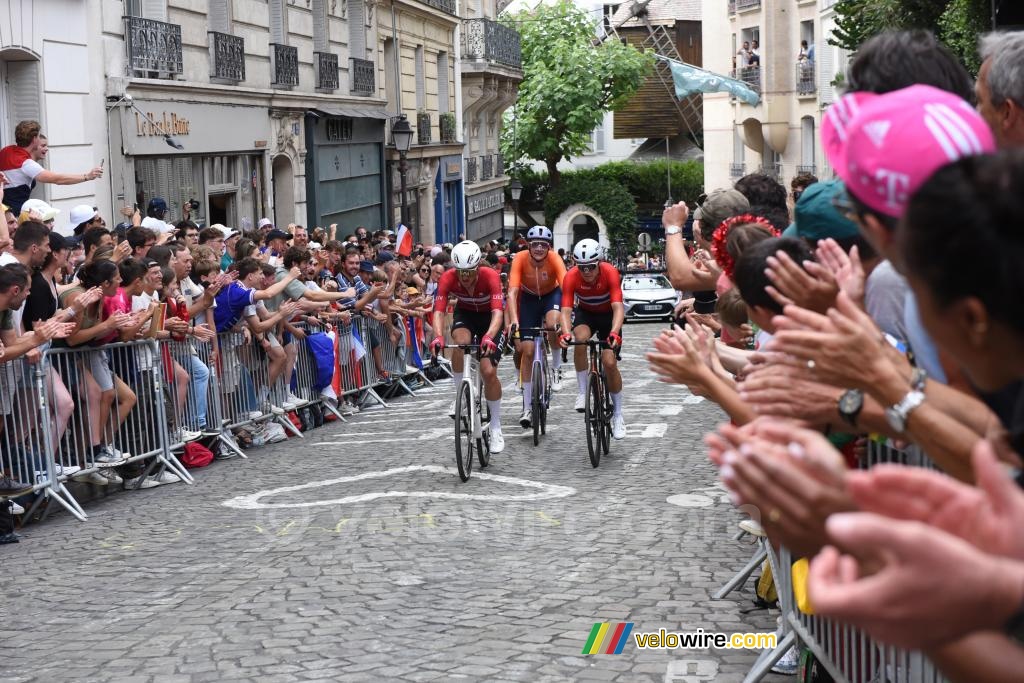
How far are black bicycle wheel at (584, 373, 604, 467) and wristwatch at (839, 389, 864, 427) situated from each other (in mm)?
8671

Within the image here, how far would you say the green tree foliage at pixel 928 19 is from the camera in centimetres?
1549

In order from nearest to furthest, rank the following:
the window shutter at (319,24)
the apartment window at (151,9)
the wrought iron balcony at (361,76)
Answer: the apartment window at (151,9) → the window shutter at (319,24) → the wrought iron balcony at (361,76)

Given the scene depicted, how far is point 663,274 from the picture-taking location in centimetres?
4019

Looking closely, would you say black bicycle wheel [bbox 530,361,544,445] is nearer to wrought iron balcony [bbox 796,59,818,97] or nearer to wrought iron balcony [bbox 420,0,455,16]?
wrought iron balcony [bbox 420,0,455,16]

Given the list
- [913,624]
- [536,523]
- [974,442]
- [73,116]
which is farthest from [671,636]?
[73,116]

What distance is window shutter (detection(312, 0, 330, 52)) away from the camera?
103 feet

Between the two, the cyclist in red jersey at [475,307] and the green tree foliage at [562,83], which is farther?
the green tree foliage at [562,83]

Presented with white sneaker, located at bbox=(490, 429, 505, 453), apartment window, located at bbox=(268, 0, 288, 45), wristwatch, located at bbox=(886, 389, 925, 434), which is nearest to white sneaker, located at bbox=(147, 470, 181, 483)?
white sneaker, located at bbox=(490, 429, 505, 453)

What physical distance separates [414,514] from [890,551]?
8.26 metres

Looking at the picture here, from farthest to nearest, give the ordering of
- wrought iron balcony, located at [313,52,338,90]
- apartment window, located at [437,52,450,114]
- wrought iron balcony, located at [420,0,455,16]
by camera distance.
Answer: apartment window, located at [437,52,450,114]
wrought iron balcony, located at [420,0,455,16]
wrought iron balcony, located at [313,52,338,90]

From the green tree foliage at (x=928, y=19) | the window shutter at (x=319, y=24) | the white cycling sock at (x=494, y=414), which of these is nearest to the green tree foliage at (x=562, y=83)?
the window shutter at (x=319, y=24)

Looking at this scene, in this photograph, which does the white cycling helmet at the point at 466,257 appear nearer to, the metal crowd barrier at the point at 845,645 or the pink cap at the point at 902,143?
the metal crowd barrier at the point at 845,645

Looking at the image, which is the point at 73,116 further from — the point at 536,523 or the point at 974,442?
the point at 974,442

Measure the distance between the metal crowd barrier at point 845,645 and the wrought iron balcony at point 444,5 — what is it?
36.9m
